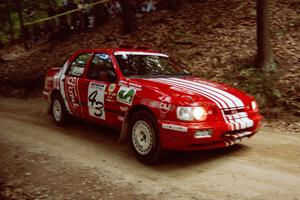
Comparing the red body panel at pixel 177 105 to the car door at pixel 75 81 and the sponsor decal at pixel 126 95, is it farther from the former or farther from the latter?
the car door at pixel 75 81

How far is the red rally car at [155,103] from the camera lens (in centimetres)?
495

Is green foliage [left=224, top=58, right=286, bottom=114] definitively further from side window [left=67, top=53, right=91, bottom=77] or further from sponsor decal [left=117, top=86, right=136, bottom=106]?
side window [left=67, top=53, right=91, bottom=77]

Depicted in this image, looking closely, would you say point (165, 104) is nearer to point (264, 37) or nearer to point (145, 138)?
point (145, 138)

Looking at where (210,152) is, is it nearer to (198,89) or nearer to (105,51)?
(198,89)

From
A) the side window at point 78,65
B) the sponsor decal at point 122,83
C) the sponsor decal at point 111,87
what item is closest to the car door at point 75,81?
the side window at point 78,65

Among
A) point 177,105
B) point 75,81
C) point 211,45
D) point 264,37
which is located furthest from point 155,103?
point 211,45

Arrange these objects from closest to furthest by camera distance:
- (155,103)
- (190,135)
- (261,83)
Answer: (190,135), (155,103), (261,83)

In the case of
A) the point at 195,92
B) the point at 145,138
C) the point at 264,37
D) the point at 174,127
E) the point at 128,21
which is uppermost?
the point at 128,21

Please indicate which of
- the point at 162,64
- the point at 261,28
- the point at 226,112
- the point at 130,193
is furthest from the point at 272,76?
the point at 130,193

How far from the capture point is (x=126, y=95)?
5664 millimetres

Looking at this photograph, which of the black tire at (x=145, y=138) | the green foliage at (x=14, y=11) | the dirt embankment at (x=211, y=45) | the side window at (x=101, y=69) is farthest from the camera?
the green foliage at (x=14, y=11)

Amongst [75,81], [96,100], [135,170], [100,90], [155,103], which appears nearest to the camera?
[155,103]

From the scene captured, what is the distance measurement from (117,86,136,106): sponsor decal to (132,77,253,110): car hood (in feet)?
0.61

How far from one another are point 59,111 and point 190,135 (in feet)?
13.1
